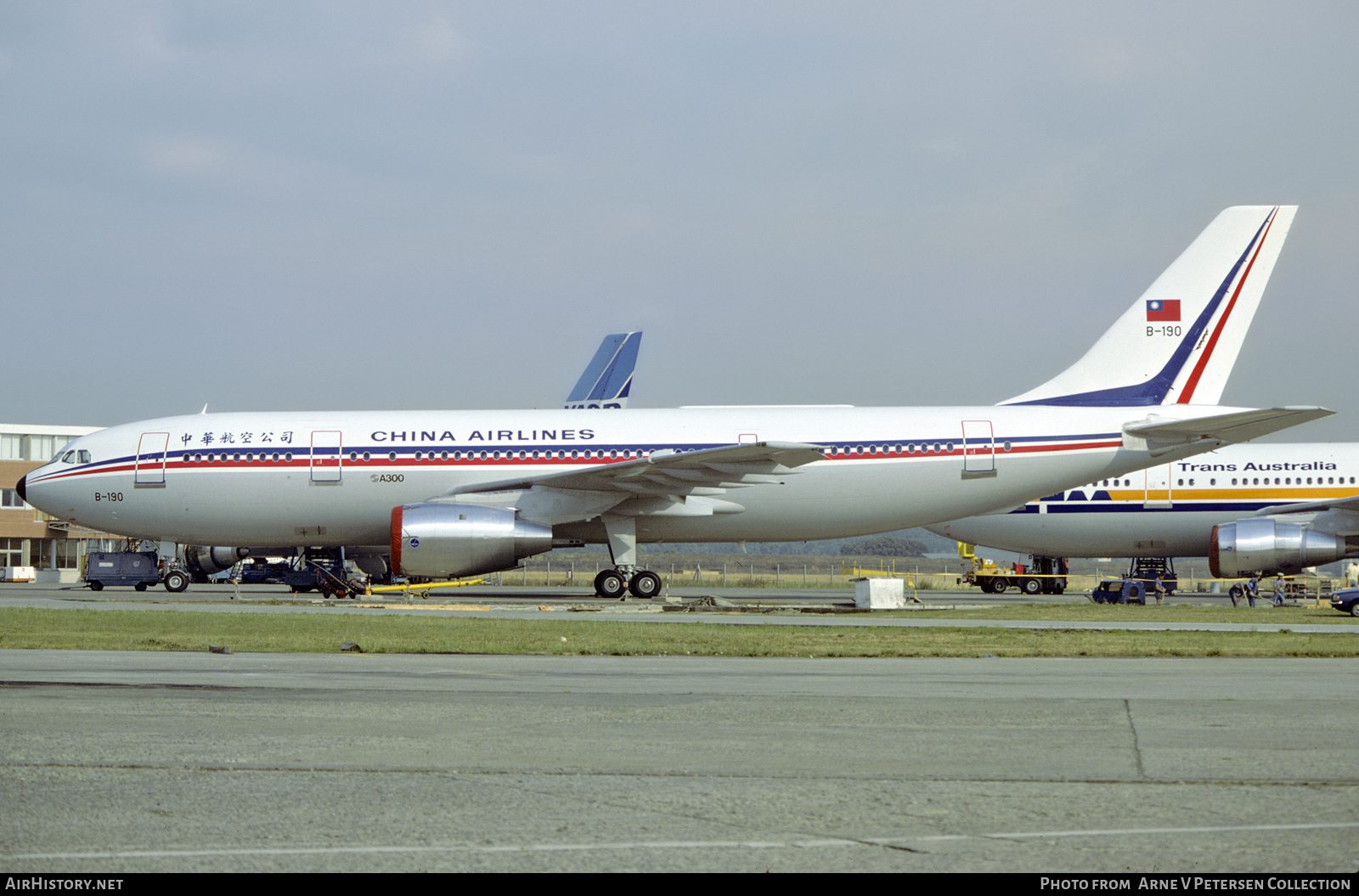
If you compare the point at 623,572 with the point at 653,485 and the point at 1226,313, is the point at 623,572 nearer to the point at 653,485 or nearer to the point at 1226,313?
the point at 653,485

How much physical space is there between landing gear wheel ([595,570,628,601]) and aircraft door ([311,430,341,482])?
20.3ft

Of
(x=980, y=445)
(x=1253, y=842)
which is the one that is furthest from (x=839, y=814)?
(x=980, y=445)

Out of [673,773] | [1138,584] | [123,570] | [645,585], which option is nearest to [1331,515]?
[1138,584]

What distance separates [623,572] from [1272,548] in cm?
1667

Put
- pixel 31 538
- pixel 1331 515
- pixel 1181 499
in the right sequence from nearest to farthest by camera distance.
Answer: pixel 1331 515
pixel 1181 499
pixel 31 538

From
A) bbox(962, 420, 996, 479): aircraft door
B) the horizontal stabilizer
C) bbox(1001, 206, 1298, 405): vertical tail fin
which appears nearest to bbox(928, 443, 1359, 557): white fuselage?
the horizontal stabilizer

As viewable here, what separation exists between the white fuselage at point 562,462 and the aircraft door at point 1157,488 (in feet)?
25.3

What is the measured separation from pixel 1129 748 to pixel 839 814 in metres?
2.74

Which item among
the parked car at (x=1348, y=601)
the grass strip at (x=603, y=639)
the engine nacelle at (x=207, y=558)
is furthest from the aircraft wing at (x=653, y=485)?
the engine nacelle at (x=207, y=558)

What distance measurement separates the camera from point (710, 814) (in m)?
5.68

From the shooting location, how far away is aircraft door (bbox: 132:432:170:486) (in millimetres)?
28141

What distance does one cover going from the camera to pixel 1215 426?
2678cm

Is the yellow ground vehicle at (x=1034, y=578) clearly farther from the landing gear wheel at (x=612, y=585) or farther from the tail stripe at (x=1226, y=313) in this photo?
the landing gear wheel at (x=612, y=585)
